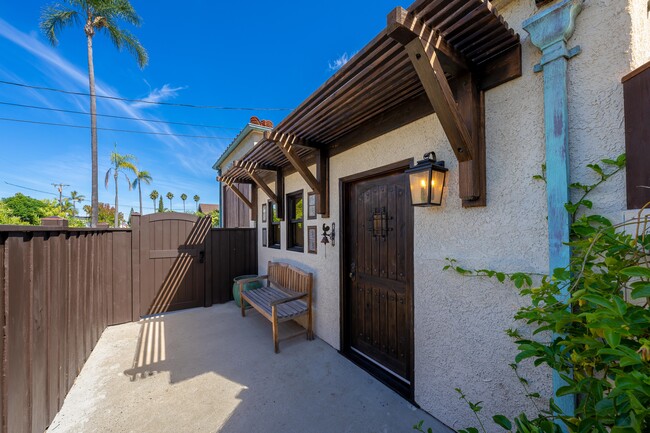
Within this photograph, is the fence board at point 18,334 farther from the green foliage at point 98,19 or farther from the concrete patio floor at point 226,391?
the green foliage at point 98,19

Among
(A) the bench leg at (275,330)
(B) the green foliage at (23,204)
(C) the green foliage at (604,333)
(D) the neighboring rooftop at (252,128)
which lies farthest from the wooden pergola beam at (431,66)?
(B) the green foliage at (23,204)

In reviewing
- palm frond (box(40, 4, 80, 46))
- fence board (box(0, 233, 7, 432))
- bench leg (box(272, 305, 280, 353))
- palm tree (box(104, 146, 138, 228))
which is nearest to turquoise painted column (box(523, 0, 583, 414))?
bench leg (box(272, 305, 280, 353))

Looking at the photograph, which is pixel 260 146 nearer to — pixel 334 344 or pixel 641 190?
pixel 334 344

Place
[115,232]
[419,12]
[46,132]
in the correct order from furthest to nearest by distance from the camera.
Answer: [46,132], [115,232], [419,12]

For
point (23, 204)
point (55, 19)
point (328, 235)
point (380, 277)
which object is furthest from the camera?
point (23, 204)

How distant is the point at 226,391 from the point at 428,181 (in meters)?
2.82

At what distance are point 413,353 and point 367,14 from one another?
443 cm

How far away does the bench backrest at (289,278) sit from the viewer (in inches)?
148

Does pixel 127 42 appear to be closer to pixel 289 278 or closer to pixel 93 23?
pixel 93 23

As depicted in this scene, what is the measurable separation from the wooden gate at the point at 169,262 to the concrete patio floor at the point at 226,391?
1134 millimetres

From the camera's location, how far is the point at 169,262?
5.06m

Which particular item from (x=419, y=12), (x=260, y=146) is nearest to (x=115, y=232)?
(x=260, y=146)

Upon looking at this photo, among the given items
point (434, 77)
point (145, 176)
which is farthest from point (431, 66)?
point (145, 176)

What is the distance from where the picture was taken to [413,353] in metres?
→ 2.31
